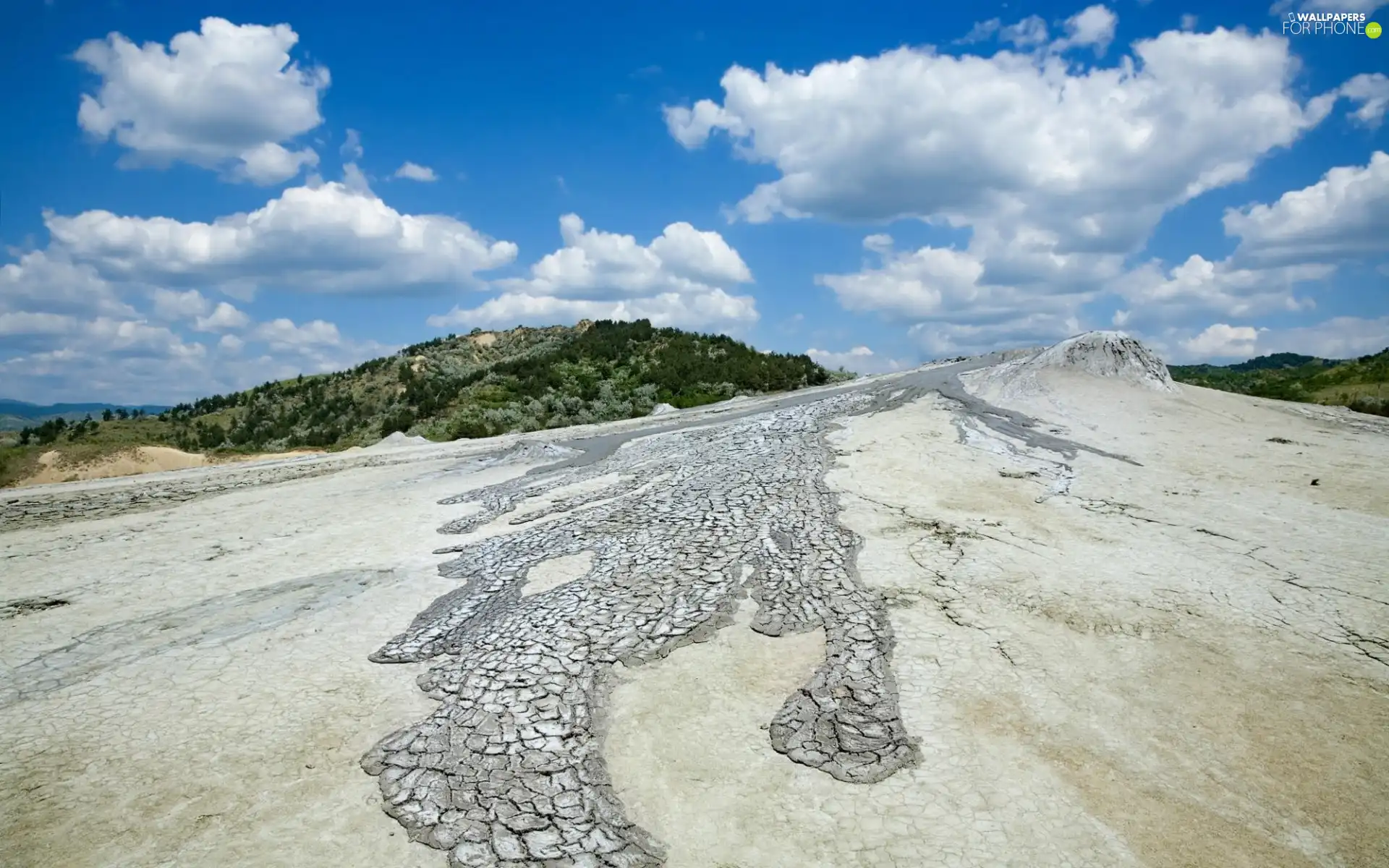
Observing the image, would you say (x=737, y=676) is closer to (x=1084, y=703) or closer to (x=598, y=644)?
(x=598, y=644)

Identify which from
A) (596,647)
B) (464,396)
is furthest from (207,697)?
(464,396)

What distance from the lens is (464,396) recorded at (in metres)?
57.8

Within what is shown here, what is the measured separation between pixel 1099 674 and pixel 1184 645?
4.77 feet

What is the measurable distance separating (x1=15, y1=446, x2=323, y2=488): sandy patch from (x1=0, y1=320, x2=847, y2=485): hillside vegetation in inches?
385

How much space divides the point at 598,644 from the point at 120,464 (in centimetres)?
3152

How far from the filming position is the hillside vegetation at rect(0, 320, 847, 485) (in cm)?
4900

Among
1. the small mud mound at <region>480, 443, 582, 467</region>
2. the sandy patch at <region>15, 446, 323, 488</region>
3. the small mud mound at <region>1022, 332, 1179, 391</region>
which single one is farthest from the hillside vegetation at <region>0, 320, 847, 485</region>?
the small mud mound at <region>1022, 332, 1179, 391</region>

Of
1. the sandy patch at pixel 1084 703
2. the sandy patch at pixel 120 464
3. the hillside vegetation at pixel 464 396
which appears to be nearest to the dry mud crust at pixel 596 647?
the sandy patch at pixel 1084 703

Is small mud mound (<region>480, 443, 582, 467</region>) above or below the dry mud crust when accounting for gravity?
above

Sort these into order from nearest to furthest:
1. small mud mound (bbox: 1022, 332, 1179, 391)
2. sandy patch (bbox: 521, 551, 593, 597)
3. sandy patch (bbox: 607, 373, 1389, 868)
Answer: sandy patch (bbox: 607, 373, 1389, 868) < sandy patch (bbox: 521, 551, 593, 597) < small mud mound (bbox: 1022, 332, 1179, 391)

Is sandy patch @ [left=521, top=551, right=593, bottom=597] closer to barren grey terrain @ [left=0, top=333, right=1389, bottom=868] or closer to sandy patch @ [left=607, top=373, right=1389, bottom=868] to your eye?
barren grey terrain @ [left=0, top=333, right=1389, bottom=868]

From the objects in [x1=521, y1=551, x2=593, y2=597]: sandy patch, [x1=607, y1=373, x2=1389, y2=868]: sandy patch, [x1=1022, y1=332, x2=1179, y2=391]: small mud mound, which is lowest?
[x1=607, y1=373, x2=1389, y2=868]: sandy patch

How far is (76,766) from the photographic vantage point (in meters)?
6.57

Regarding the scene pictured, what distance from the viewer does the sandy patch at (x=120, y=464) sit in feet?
89.8
